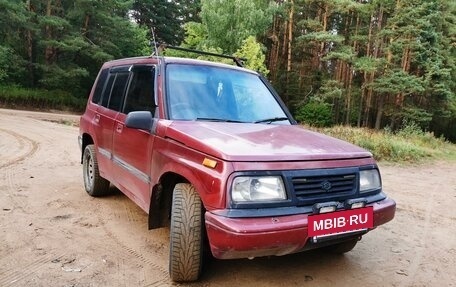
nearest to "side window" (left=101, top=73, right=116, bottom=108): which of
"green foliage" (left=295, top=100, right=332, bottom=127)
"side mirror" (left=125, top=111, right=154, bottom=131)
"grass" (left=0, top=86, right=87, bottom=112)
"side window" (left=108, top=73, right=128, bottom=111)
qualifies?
"side window" (left=108, top=73, right=128, bottom=111)

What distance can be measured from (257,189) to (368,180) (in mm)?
1131

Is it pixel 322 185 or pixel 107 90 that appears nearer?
pixel 322 185

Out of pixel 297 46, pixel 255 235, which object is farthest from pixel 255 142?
pixel 297 46

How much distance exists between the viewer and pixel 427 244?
4371 millimetres

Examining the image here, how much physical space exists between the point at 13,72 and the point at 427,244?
93.0 ft

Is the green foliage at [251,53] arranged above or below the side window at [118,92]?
above

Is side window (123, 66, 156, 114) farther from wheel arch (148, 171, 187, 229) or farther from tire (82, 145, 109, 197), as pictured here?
tire (82, 145, 109, 197)

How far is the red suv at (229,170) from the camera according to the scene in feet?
8.42

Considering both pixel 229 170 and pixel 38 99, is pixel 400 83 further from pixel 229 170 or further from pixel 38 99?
pixel 229 170

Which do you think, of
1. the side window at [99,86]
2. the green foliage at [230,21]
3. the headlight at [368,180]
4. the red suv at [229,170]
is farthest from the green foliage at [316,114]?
the headlight at [368,180]

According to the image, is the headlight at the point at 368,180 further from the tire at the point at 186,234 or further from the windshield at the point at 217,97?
the tire at the point at 186,234

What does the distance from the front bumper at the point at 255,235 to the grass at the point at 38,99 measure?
25754mm

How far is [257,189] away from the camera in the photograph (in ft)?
8.57

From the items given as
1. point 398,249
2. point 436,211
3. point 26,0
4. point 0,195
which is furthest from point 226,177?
point 26,0
